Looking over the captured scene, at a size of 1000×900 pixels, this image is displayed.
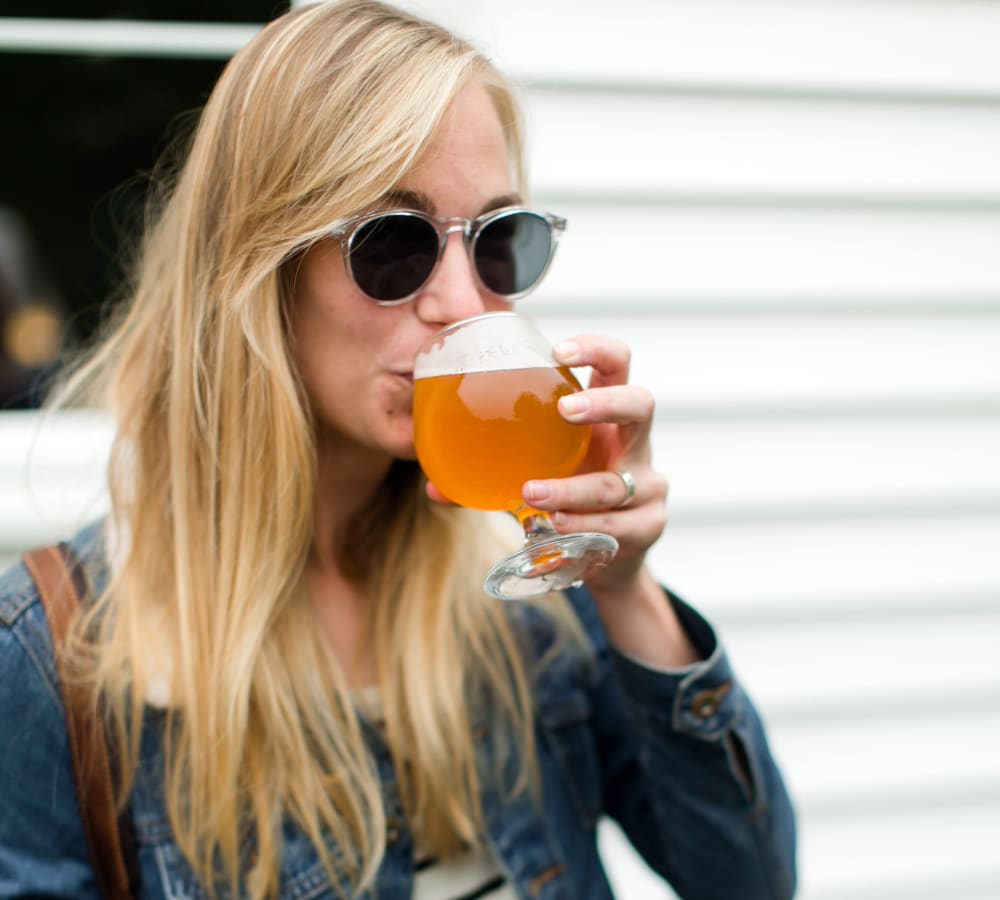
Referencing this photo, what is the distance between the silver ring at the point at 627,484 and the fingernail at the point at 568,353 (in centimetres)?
16

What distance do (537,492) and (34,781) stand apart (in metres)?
0.77

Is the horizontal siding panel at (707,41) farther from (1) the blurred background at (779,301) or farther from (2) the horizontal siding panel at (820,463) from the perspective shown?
(2) the horizontal siding panel at (820,463)

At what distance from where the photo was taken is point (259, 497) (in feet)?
4.58

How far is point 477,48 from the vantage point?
1.45 meters

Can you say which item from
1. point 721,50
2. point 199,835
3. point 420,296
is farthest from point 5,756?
point 721,50

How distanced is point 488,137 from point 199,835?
1.08 m

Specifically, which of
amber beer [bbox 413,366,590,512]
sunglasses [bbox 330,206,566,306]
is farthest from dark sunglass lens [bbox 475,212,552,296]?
amber beer [bbox 413,366,590,512]

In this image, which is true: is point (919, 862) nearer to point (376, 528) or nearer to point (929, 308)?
point (929, 308)

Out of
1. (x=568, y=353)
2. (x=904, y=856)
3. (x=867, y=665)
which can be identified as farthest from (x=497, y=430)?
(x=904, y=856)

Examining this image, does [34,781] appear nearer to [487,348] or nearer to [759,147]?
[487,348]

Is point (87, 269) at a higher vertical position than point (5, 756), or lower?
higher

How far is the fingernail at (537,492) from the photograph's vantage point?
113 centimetres

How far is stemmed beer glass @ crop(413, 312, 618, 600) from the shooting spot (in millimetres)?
1155

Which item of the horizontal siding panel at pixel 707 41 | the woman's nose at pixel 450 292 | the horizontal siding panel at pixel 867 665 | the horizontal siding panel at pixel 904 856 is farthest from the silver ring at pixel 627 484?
the horizontal siding panel at pixel 904 856
